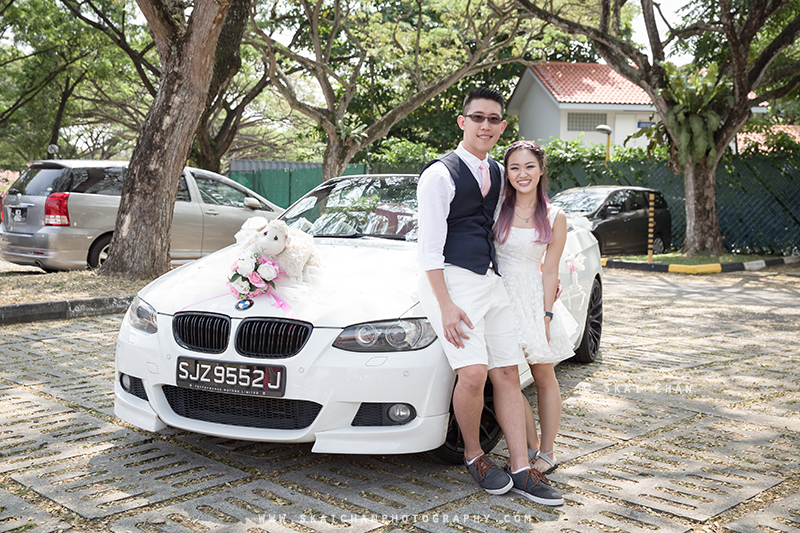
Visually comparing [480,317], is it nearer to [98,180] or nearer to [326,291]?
[326,291]

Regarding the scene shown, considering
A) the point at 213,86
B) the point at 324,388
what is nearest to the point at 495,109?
the point at 324,388

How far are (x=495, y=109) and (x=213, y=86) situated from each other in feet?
24.9

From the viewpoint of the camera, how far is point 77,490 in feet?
11.4

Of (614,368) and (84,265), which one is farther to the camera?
(84,265)

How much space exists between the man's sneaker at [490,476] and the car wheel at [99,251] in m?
8.34

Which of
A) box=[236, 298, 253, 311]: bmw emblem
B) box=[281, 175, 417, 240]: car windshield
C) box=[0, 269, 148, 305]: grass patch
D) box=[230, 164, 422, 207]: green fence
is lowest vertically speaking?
box=[0, 269, 148, 305]: grass patch

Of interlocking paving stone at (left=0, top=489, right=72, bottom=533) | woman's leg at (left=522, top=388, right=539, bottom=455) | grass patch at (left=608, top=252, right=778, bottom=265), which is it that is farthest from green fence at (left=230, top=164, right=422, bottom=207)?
interlocking paving stone at (left=0, top=489, right=72, bottom=533)

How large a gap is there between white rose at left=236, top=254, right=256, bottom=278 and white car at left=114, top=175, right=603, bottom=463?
14cm

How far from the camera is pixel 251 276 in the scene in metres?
3.69

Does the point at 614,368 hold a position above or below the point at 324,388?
below

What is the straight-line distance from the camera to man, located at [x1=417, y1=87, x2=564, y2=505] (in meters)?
3.46

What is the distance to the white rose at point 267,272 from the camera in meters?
3.69

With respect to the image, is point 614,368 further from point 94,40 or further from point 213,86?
point 94,40

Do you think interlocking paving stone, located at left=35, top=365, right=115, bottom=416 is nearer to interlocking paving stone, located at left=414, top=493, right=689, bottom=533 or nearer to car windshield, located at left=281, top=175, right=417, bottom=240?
car windshield, located at left=281, top=175, right=417, bottom=240
